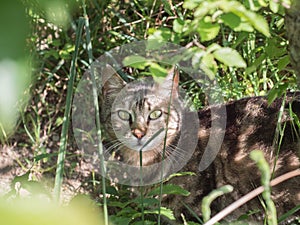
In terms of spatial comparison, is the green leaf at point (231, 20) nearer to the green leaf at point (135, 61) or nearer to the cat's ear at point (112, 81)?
the green leaf at point (135, 61)

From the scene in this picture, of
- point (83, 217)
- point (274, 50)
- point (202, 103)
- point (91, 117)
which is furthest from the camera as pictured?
point (91, 117)

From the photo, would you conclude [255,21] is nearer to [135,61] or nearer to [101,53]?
[135,61]

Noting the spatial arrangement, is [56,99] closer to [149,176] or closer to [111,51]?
[111,51]

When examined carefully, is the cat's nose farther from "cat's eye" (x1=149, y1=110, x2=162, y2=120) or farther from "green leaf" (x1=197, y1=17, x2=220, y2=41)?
"green leaf" (x1=197, y1=17, x2=220, y2=41)

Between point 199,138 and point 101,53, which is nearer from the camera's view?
point 199,138

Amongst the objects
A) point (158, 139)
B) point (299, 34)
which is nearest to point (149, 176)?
point (158, 139)

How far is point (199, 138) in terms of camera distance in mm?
2578

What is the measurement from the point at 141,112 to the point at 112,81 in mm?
224

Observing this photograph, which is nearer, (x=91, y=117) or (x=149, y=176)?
(x=149, y=176)

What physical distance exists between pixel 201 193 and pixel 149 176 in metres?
0.30

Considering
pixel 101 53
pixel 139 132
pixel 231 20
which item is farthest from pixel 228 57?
pixel 101 53

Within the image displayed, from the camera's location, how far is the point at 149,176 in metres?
2.54

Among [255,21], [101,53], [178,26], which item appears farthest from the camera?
[101,53]

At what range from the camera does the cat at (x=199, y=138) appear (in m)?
2.25
